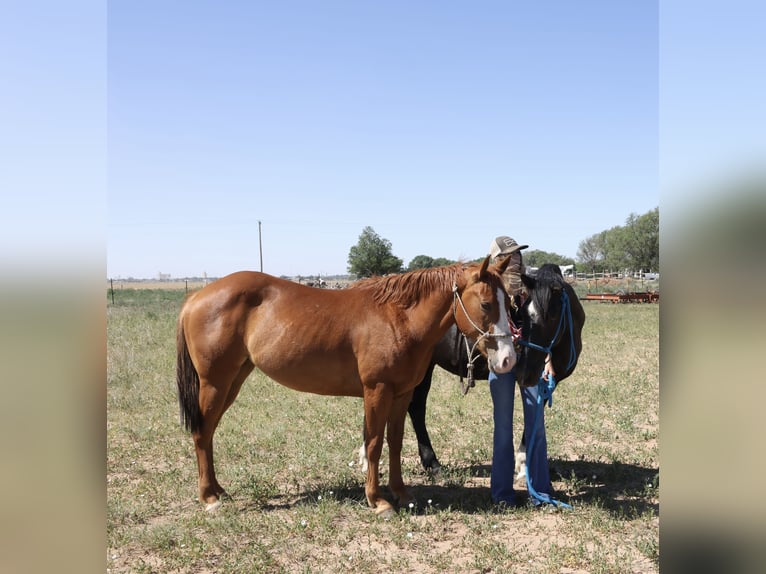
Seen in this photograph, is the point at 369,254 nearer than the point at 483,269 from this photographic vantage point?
No

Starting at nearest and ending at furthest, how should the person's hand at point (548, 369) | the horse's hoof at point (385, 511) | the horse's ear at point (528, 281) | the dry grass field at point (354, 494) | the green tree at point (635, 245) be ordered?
the dry grass field at point (354, 494)
the horse's hoof at point (385, 511)
the horse's ear at point (528, 281)
the person's hand at point (548, 369)
the green tree at point (635, 245)

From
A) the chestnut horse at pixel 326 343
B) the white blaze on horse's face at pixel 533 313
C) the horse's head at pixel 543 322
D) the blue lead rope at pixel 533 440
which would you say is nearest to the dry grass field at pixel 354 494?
the blue lead rope at pixel 533 440

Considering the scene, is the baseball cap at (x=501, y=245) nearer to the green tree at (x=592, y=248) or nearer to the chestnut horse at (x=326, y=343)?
the chestnut horse at (x=326, y=343)

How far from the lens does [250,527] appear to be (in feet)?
14.2

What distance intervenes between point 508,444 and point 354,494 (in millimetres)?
1541

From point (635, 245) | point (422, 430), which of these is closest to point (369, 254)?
point (635, 245)

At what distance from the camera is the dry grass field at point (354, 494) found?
12.7 ft

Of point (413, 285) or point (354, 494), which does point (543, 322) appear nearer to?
point (413, 285)

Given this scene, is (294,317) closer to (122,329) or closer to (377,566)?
(377,566)

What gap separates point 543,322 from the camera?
4.71 meters

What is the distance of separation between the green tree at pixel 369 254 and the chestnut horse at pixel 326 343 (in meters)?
55.5

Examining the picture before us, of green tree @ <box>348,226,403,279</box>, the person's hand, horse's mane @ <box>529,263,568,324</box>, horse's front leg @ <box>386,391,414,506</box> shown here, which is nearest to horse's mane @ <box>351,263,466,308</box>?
horse's mane @ <box>529,263,568,324</box>
